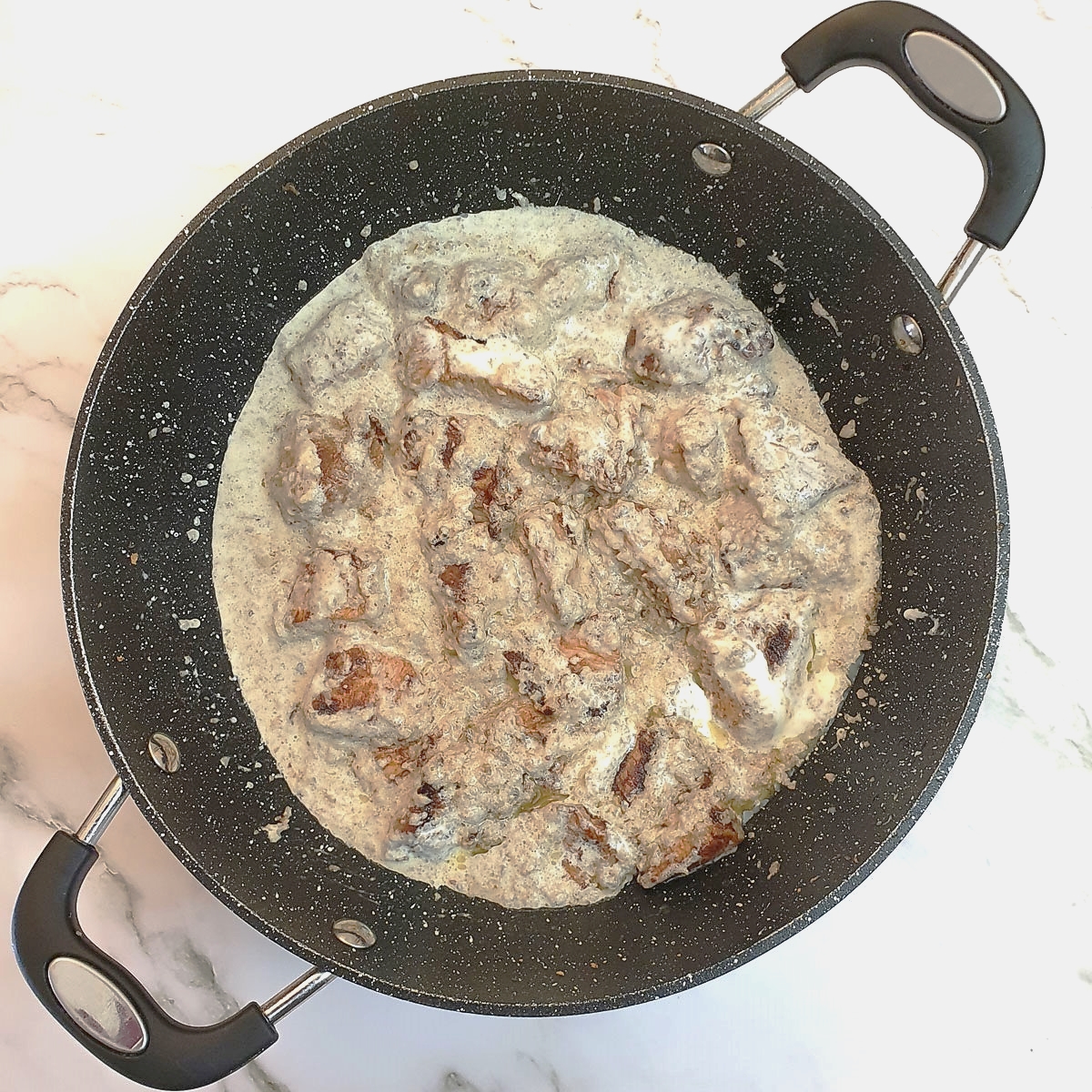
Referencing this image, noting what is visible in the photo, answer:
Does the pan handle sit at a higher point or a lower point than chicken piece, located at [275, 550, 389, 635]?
lower

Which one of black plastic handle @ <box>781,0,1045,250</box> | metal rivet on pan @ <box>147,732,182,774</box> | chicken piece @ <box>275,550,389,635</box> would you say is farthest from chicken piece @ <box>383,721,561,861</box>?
black plastic handle @ <box>781,0,1045,250</box>

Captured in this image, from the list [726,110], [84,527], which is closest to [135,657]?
[84,527]

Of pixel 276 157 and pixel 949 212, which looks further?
pixel 949 212

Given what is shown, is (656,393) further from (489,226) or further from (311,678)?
(311,678)

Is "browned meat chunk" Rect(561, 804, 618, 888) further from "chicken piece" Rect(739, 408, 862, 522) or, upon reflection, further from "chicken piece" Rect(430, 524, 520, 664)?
"chicken piece" Rect(739, 408, 862, 522)

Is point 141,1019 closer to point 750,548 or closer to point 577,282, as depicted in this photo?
point 750,548

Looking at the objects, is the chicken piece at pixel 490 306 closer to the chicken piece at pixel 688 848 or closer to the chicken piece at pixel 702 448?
the chicken piece at pixel 702 448

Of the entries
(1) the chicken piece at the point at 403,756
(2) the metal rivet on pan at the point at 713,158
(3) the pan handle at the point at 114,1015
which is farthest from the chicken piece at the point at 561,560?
(3) the pan handle at the point at 114,1015
